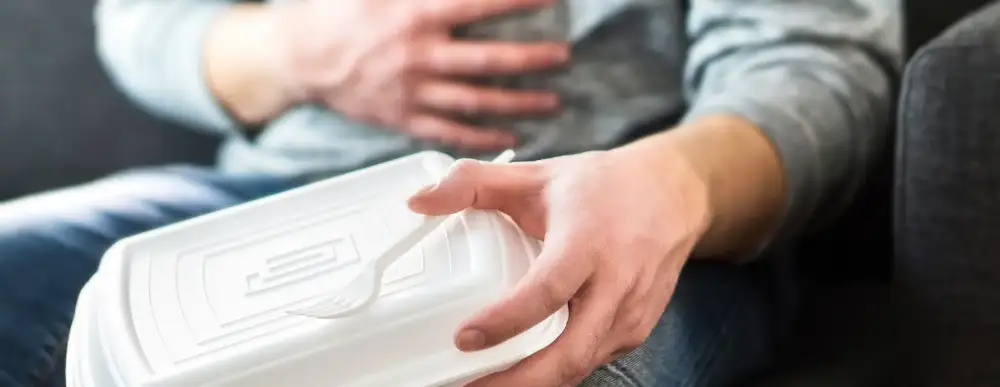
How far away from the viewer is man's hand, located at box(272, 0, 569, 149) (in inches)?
26.9

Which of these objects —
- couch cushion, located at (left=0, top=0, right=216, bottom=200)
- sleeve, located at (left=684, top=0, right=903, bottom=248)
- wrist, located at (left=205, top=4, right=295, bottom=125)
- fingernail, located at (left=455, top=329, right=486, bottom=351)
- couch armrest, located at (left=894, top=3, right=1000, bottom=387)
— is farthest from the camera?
couch cushion, located at (left=0, top=0, right=216, bottom=200)

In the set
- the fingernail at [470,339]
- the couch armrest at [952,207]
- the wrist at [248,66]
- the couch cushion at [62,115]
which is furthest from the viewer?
the couch cushion at [62,115]

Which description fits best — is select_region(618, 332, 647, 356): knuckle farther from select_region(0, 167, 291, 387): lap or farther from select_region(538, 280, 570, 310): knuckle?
select_region(0, 167, 291, 387): lap

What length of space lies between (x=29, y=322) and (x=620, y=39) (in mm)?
434

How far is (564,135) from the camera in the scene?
0.70 metres

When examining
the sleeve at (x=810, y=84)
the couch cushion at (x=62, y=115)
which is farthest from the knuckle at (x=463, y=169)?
the couch cushion at (x=62, y=115)

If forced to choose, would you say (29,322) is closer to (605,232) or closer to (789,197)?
(605,232)

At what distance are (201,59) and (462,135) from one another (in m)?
0.24

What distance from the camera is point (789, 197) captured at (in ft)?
1.98

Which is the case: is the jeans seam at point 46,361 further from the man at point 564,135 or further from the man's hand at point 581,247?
the man's hand at point 581,247

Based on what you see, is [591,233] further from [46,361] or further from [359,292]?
[46,361]

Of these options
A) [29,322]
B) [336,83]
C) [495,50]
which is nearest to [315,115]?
[336,83]

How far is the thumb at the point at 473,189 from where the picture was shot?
427 mm

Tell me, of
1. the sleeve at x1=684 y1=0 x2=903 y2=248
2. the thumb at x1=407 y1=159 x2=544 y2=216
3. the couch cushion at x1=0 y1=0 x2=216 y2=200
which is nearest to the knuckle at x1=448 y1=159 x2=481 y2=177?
the thumb at x1=407 y1=159 x2=544 y2=216
